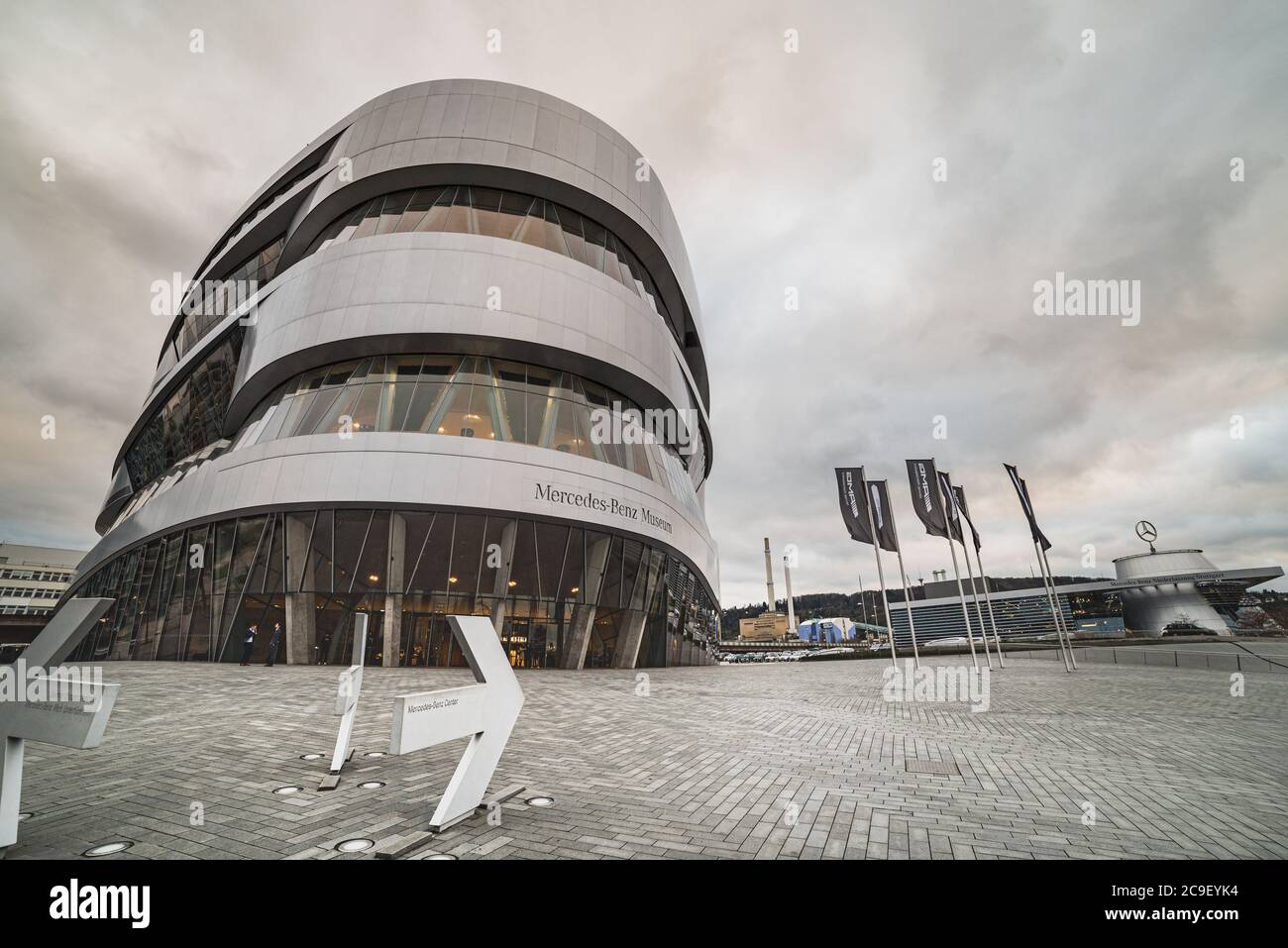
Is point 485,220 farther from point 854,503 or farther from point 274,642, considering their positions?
point 854,503

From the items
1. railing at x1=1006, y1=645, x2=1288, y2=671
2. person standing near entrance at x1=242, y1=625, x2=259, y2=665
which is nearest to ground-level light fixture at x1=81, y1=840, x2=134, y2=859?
person standing near entrance at x1=242, y1=625, x2=259, y2=665

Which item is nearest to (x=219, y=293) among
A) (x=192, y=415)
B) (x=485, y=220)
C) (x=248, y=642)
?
(x=192, y=415)

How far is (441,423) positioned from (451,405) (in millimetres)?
984

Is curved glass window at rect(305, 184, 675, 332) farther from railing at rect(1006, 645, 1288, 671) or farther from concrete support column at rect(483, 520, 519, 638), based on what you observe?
railing at rect(1006, 645, 1288, 671)

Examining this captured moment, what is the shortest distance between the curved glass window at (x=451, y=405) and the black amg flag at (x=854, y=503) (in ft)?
31.5

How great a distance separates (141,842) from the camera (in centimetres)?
353

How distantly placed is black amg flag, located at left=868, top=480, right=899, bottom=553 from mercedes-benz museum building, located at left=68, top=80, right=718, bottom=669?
9.77 m

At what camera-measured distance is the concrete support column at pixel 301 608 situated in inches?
765

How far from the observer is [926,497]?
2056 centimetres

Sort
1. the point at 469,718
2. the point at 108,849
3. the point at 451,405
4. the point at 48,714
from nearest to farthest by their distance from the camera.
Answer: the point at 48,714 → the point at 108,849 → the point at 469,718 → the point at 451,405

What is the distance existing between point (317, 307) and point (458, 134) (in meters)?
10.7

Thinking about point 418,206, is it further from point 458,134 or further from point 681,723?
point 681,723

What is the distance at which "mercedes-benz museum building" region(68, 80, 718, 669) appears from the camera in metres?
19.9
